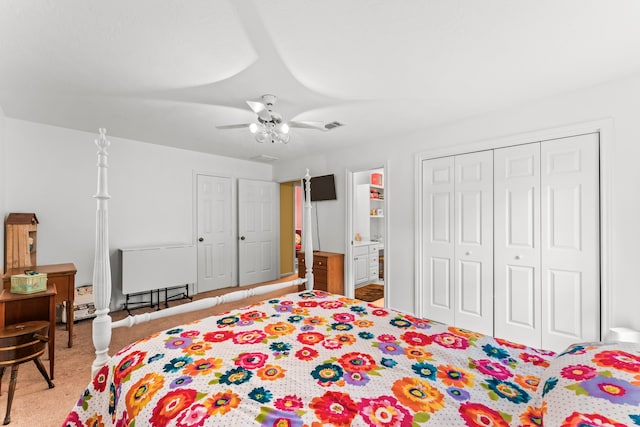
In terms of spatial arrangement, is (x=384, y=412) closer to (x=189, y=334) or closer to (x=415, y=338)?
(x=415, y=338)

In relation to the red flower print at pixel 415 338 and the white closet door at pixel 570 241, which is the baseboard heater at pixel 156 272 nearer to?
the red flower print at pixel 415 338

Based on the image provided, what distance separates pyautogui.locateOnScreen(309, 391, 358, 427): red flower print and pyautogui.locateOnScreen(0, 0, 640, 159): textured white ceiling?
5.74 feet

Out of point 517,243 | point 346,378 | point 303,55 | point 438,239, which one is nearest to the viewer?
point 346,378

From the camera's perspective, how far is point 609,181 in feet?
8.02

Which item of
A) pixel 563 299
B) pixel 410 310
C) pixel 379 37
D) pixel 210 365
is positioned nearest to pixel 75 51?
pixel 379 37

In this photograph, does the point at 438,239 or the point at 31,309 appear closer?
the point at 31,309

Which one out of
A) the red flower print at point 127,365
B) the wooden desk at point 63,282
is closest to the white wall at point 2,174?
the wooden desk at point 63,282

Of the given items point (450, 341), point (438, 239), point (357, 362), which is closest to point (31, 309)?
point (357, 362)

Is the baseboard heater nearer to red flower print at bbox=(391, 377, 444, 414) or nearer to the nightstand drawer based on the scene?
the nightstand drawer

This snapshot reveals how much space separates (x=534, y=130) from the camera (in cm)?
284

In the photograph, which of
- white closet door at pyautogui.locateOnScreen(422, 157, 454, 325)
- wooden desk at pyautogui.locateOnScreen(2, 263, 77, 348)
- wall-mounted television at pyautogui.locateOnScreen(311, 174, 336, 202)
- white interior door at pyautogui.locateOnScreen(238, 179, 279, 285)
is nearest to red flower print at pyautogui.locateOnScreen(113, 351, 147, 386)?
wooden desk at pyautogui.locateOnScreen(2, 263, 77, 348)

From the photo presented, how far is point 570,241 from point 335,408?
2784 millimetres

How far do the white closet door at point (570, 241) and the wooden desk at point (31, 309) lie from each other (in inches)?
166

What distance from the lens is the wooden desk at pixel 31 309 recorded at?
2270 mm
